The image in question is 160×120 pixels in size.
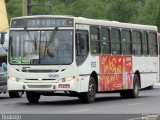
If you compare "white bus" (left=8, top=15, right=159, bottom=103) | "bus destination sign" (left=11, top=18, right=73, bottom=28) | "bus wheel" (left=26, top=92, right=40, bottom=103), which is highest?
"bus destination sign" (left=11, top=18, right=73, bottom=28)

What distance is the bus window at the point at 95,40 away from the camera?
83.5 feet

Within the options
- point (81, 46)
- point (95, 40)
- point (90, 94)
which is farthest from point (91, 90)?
point (95, 40)

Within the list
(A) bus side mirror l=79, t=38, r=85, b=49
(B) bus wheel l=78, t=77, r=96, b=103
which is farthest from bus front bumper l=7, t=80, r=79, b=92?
(A) bus side mirror l=79, t=38, r=85, b=49

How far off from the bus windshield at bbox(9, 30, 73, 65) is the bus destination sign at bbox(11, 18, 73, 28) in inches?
9.2

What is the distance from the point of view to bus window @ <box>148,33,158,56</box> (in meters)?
32.0

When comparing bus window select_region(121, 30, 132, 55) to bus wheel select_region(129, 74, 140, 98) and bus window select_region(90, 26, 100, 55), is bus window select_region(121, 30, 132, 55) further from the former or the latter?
bus window select_region(90, 26, 100, 55)

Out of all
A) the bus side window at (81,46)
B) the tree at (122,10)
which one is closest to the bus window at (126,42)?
the bus side window at (81,46)

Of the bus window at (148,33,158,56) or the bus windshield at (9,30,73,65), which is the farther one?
the bus window at (148,33,158,56)

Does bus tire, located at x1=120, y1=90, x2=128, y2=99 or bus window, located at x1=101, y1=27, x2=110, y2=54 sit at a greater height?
bus window, located at x1=101, y1=27, x2=110, y2=54

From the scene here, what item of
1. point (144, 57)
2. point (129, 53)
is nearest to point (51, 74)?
point (129, 53)

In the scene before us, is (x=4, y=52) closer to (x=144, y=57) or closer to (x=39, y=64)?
(x=144, y=57)

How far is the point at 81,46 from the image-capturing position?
79.6 ft

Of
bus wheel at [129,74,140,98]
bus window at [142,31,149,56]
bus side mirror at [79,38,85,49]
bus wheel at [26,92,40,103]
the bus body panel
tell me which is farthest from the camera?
bus window at [142,31,149,56]

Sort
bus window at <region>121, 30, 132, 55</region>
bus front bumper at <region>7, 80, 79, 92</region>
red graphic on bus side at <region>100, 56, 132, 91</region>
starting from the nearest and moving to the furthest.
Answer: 1. bus front bumper at <region>7, 80, 79, 92</region>
2. red graphic on bus side at <region>100, 56, 132, 91</region>
3. bus window at <region>121, 30, 132, 55</region>
